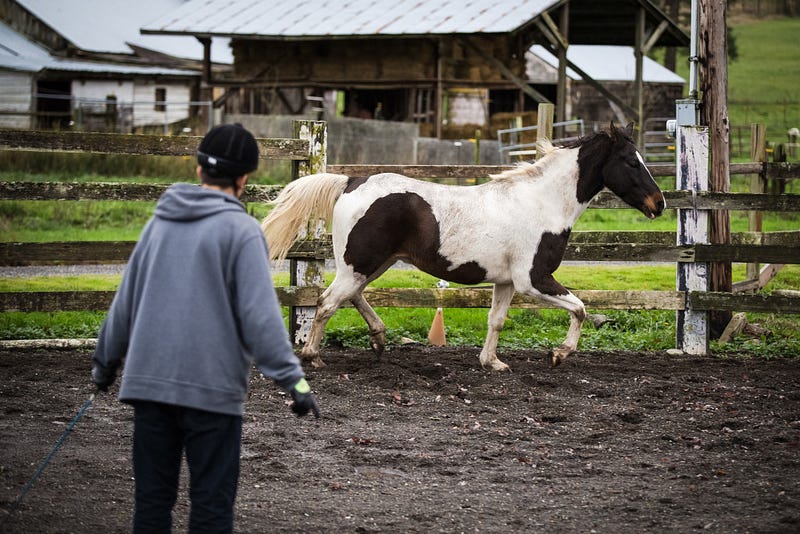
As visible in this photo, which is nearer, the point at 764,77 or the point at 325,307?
the point at 325,307

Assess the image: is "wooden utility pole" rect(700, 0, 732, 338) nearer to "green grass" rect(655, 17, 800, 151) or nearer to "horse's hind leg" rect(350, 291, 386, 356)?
"horse's hind leg" rect(350, 291, 386, 356)

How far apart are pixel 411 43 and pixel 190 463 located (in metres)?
24.6

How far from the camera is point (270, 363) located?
11.9 ft

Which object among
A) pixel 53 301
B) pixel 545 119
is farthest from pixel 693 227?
pixel 53 301

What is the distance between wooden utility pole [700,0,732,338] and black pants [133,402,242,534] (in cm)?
714

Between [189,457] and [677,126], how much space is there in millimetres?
7045

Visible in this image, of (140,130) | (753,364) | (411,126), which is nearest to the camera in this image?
(753,364)

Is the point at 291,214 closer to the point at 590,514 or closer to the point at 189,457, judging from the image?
the point at 590,514

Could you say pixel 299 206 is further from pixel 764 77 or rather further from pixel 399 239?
pixel 764 77

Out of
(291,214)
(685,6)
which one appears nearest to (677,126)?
(291,214)

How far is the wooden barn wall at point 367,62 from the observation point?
27000 mm

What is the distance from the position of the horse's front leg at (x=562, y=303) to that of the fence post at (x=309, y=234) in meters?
2.13

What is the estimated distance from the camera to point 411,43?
2728 cm

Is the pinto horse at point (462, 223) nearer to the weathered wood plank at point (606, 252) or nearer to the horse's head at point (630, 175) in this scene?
the horse's head at point (630, 175)
